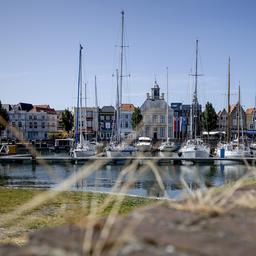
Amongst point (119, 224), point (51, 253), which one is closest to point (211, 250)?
point (119, 224)

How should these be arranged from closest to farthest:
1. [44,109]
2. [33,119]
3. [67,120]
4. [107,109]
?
[67,120], [107,109], [33,119], [44,109]

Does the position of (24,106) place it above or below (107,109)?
above

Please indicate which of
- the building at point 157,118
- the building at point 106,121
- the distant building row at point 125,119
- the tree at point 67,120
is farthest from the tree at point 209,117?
the tree at point 67,120

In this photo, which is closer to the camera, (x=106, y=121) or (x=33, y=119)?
(x=106, y=121)

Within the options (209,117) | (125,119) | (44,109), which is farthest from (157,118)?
(44,109)

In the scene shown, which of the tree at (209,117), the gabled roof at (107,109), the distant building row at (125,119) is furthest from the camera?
the gabled roof at (107,109)

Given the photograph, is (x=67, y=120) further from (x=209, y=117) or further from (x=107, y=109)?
(x=209, y=117)

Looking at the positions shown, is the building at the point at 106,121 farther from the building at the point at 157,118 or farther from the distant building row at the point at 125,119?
the building at the point at 157,118

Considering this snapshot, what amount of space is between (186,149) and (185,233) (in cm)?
4645

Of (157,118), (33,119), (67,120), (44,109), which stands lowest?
(67,120)

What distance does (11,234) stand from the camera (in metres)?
Answer: 7.74

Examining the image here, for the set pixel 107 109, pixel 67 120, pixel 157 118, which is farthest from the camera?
pixel 107 109

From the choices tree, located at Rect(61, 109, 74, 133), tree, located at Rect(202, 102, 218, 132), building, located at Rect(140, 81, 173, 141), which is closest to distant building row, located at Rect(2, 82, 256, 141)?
building, located at Rect(140, 81, 173, 141)

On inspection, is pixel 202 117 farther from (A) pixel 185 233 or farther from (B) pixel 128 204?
(A) pixel 185 233
